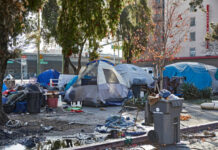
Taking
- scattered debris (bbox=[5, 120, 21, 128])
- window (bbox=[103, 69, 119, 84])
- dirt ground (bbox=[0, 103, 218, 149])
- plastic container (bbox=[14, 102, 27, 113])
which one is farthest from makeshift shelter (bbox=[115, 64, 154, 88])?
scattered debris (bbox=[5, 120, 21, 128])

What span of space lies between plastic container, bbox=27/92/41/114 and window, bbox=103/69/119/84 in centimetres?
409

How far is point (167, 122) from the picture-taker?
621 centimetres

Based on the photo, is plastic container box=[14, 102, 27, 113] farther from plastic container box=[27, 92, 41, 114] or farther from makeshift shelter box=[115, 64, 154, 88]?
makeshift shelter box=[115, 64, 154, 88]

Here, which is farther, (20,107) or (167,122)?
(20,107)

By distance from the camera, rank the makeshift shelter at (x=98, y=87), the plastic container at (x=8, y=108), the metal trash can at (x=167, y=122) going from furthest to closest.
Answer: the makeshift shelter at (x=98, y=87) < the plastic container at (x=8, y=108) < the metal trash can at (x=167, y=122)

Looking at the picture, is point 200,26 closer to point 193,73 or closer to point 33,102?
point 193,73

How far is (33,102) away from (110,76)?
4608 mm

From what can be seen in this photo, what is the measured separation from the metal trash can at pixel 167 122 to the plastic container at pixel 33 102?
20.4 feet

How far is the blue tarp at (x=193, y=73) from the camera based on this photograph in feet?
66.4

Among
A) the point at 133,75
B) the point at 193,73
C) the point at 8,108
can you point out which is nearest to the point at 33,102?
the point at 8,108

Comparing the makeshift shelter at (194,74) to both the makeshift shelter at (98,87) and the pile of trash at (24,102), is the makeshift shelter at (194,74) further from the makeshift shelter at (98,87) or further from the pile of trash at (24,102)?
the pile of trash at (24,102)

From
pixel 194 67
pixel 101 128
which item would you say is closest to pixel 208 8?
pixel 194 67

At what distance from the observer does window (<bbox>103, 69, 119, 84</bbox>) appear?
46.8ft

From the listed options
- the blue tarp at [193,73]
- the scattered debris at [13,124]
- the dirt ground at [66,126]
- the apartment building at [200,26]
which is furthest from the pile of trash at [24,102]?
the apartment building at [200,26]
